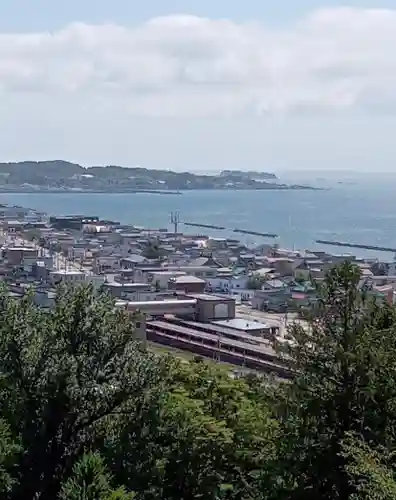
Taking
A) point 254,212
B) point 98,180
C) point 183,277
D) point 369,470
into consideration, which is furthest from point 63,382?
point 98,180

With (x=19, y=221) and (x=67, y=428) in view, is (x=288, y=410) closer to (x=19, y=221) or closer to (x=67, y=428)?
(x=67, y=428)

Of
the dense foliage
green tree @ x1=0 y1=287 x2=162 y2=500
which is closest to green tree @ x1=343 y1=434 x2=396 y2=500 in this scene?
the dense foliage

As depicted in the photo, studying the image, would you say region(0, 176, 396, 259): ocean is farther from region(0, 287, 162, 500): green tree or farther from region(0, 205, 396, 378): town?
region(0, 287, 162, 500): green tree

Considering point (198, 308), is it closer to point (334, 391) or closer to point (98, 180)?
point (334, 391)

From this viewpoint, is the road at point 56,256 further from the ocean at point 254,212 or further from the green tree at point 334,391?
the green tree at point 334,391

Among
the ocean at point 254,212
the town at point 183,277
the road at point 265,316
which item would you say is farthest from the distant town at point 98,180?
the road at point 265,316

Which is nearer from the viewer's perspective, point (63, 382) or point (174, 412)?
point (63, 382)

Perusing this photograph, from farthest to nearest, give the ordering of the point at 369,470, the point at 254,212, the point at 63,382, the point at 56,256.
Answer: the point at 254,212
the point at 56,256
the point at 63,382
the point at 369,470

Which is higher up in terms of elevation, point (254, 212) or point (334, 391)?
point (334, 391)
